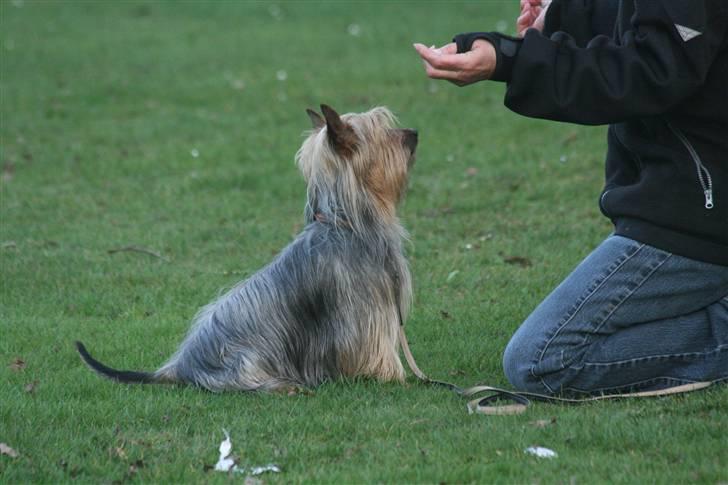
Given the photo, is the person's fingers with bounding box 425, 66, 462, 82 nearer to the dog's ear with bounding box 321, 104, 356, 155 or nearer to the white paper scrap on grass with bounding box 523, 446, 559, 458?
the dog's ear with bounding box 321, 104, 356, 155

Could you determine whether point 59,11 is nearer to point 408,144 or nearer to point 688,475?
point 408,144

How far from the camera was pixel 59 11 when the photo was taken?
2012cm

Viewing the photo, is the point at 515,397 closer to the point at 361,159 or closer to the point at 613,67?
the point at 361,159

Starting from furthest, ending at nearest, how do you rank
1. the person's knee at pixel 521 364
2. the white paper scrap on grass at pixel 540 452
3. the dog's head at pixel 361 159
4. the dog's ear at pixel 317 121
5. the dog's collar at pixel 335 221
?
the dog's ear at pixel 317 121 < the dog's collar at pixel 335 221 < the dog's head at pixel 361 159 < the person's knee at pixel 521 364 < the white paper scrap on grass at pixel 540 452

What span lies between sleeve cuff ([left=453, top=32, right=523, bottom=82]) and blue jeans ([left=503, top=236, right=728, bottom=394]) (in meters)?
1.00

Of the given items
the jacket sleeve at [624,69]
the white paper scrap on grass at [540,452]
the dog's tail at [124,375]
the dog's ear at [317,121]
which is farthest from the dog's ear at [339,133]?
the white paper scrap on grass at [540,452]

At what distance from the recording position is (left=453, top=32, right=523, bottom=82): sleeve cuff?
178 inches

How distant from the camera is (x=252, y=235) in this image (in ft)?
29.7

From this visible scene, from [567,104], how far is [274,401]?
6.27ft

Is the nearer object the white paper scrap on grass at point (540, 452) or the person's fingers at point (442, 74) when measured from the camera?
the white paper scrap on grass at point (540, 452)

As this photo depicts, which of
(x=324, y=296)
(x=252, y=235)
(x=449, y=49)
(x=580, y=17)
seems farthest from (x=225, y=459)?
(x=252, y=235)

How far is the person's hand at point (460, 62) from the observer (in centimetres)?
446

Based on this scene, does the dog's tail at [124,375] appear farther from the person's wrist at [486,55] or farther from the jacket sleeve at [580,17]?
the jacket sleeve at [580,17]

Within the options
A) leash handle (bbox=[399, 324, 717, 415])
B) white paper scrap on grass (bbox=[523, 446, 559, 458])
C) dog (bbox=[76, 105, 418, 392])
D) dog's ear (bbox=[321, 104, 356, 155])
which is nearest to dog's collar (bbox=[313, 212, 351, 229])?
dog (bbox=[76, 105, 418, 392])
